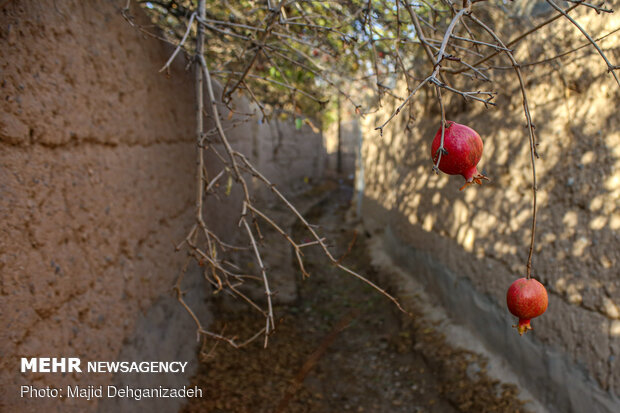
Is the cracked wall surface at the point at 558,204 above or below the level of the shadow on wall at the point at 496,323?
above

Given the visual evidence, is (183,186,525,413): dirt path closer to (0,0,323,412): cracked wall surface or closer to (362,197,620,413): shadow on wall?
(362,197,620,413): shadow on wall

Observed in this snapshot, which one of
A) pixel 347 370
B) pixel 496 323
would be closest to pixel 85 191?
pixel 347 370

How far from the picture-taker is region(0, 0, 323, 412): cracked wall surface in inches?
43.0

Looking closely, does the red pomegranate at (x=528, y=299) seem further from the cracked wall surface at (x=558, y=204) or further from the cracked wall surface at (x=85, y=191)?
the cracked wall surface at (x=85, y=191)

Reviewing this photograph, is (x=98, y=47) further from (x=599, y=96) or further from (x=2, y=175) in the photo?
(x=599, y=96)

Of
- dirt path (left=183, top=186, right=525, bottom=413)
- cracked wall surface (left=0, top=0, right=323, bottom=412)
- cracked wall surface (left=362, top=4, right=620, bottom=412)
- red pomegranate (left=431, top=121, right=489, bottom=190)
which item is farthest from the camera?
dirt path (left=183, top=186, right=525, bottom=413)

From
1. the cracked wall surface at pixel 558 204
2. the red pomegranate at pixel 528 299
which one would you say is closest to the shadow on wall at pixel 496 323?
the cracked wall surface at pixel 558 204

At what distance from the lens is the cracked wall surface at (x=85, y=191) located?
109 cm

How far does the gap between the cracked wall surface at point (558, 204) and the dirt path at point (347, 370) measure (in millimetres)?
327

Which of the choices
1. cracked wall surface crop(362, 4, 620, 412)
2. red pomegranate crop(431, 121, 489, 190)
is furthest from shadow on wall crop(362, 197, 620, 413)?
red pomegranate crop(431, 121, 489, 190)

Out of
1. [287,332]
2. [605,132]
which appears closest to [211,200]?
[287,332]

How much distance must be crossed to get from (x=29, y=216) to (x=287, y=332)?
6.26ft

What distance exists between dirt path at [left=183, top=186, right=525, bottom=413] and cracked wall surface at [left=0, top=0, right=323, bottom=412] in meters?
0.30

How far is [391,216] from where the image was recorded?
4.14 meters
